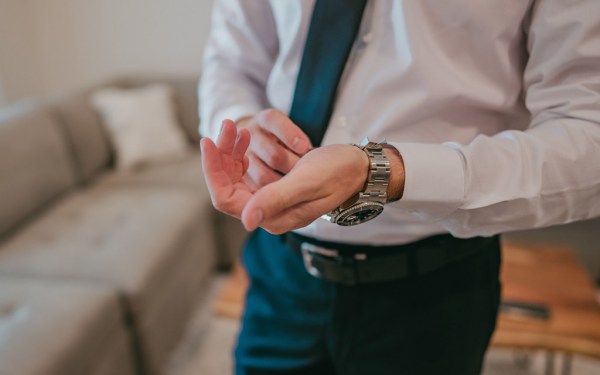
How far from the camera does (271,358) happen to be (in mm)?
808

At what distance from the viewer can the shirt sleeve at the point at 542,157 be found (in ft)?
1.76

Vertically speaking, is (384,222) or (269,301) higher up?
(384,222)

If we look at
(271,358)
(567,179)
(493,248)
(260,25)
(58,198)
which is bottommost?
(58,198)

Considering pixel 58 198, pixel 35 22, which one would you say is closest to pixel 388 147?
pixel 58 198

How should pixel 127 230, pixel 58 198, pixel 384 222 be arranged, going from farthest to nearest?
pixel 58 198
pixel 127 230
pixel 384 222

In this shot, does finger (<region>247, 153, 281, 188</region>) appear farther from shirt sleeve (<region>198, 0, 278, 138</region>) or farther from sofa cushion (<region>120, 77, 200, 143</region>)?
sofa cushion (<region>120, 77, 200, 143</region>)

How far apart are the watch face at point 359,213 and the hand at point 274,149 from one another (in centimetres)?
10

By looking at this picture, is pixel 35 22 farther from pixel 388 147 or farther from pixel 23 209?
pixel 388 147

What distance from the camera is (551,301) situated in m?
1.41

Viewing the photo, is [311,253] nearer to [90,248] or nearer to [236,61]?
[236,61]

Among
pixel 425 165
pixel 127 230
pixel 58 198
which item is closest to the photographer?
pixel 425 165

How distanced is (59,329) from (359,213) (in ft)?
3.26

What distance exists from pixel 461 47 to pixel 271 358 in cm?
58

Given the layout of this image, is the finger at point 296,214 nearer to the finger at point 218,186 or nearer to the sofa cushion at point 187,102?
the finger at point 218,186
